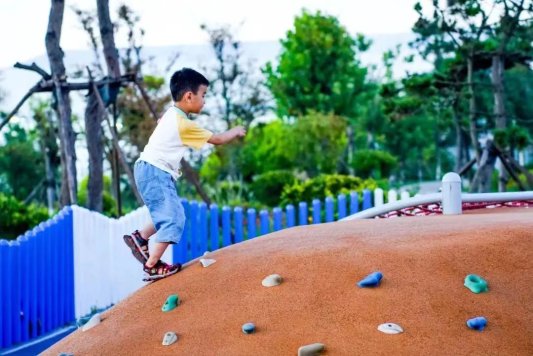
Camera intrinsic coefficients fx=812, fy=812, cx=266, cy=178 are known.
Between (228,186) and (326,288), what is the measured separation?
66.6 ft

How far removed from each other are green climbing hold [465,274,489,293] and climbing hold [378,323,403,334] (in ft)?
1.46

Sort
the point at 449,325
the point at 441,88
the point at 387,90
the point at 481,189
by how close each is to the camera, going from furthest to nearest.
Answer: the point at 441,88 < the point at 387,90 < the point at 481,189 < the point at 449,325

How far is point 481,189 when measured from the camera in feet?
43.5

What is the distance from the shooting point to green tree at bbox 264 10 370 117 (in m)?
31.6

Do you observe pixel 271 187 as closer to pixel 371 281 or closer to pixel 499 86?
pixel 499 86

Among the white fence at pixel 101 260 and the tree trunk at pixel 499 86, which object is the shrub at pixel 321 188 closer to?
the tree trunk at pixel 499 86

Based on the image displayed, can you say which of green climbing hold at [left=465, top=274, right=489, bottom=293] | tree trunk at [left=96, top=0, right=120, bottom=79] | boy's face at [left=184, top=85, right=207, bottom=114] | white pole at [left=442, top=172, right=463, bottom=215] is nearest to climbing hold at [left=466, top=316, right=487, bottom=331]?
green climbing hold at [left=465, top=274, right=489, bottom=293]

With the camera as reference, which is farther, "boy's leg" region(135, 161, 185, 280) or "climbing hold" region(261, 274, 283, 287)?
"boy's leg" region(135, 161, 185, 280)

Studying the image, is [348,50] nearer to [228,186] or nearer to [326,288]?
[228,186]

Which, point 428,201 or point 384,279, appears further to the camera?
point 428,201

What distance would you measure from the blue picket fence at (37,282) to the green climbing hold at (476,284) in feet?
14.4

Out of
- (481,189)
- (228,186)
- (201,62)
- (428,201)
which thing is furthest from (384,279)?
(201,62)

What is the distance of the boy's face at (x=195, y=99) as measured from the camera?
4.36 m

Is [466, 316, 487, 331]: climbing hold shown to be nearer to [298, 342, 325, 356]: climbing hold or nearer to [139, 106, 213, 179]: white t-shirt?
[298, 342, 325, 356]: climbing hold
